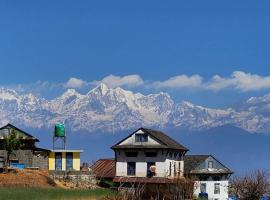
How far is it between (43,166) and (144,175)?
14957mm

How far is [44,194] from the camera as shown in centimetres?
6812

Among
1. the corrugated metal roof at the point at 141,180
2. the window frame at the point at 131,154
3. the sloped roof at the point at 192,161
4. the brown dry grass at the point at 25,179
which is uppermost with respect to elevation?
the window frame at the point at 131,154

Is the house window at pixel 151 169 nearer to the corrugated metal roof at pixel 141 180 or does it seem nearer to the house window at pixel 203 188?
the corrugated metal roof at pixel 141 180

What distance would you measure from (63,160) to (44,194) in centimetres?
2997

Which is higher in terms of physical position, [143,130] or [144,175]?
[143,130]

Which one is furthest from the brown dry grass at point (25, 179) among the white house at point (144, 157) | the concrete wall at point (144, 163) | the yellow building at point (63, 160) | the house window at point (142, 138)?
the house window at point (142, 138)

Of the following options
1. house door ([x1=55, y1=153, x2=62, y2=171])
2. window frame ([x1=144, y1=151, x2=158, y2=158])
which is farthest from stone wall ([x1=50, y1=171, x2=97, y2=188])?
window frame ([x1=144, y1=151, x2=158, y2=158])

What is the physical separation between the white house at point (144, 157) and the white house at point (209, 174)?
24.8 ft

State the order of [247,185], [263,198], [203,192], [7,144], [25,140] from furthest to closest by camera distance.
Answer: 1. [203,192]
2. [25,140]
3. [7,144]
4. [263,198]
5. [247,185]

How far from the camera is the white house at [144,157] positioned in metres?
99.9

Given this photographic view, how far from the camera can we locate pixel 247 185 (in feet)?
244

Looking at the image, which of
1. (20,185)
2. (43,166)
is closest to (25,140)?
(43,166)

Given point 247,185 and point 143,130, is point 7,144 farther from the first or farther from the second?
point 247,185

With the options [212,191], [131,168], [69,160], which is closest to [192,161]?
[212,191]
